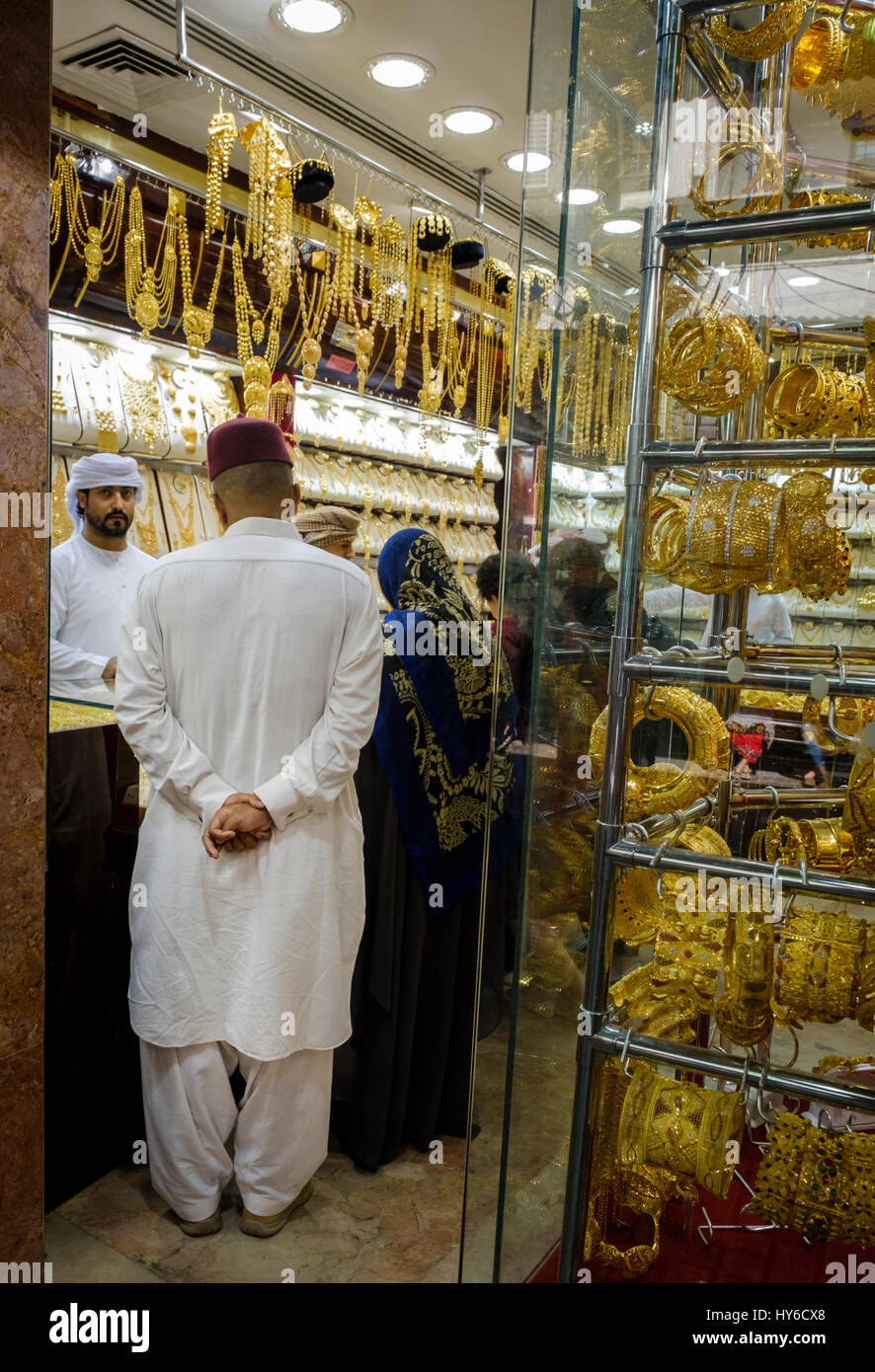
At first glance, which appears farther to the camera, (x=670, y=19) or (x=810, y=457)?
(x=670, y=19)

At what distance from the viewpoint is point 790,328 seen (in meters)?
1.47

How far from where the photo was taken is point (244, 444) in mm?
1971

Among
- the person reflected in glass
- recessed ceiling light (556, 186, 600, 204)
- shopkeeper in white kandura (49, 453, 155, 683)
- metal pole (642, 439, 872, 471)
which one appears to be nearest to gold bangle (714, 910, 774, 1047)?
metal pole (642, 439, 872, 471)

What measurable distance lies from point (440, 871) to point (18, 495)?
1.21 meters

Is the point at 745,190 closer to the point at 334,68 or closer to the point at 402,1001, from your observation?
the point at 402,1001

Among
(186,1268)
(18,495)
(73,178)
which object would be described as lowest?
(186,1268)

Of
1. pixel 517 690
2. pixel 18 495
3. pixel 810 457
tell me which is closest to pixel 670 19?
pixel 810 457

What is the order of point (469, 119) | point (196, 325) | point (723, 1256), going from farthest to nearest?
point (469, 119) < point (196, 325) < point (723, 1256)

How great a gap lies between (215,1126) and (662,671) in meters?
1.31

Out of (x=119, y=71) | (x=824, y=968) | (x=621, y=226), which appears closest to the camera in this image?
(x=824, y=968)

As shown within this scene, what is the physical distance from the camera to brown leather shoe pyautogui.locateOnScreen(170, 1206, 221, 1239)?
6.36ft

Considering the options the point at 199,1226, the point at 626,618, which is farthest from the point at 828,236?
the point at 199,1226

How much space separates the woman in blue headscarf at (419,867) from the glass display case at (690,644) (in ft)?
1.97
